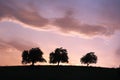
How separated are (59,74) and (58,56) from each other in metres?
34.7

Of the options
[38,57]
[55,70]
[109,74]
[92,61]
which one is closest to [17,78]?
[55,70]

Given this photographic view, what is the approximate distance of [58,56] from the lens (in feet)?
360

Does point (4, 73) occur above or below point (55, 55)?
below

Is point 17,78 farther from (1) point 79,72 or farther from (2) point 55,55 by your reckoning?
(2) point 55,55

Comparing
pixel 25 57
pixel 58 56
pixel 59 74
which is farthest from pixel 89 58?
pixel 59 74

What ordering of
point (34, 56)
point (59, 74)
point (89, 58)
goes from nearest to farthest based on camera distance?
point (59, 74)
point (34, 56)
point (89, 58)

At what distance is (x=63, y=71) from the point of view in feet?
260

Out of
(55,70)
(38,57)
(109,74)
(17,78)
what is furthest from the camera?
(38,57)

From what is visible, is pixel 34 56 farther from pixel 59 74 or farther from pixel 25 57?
pixel 59 74

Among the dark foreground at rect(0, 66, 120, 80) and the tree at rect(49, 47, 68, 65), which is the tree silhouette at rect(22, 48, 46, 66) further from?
the dark foreground at rect(0, 66, 120, 80)

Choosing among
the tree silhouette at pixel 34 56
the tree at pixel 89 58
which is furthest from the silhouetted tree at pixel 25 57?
the tree at pixel 89 58

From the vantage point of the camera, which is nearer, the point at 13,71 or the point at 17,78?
the point at 17,78

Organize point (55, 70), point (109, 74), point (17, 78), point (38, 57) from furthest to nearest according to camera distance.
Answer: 1. point (38, 57)
2. point (55, 70)
3. point (109, 74)
4. point (17, 78)

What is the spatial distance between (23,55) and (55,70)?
113 feet
